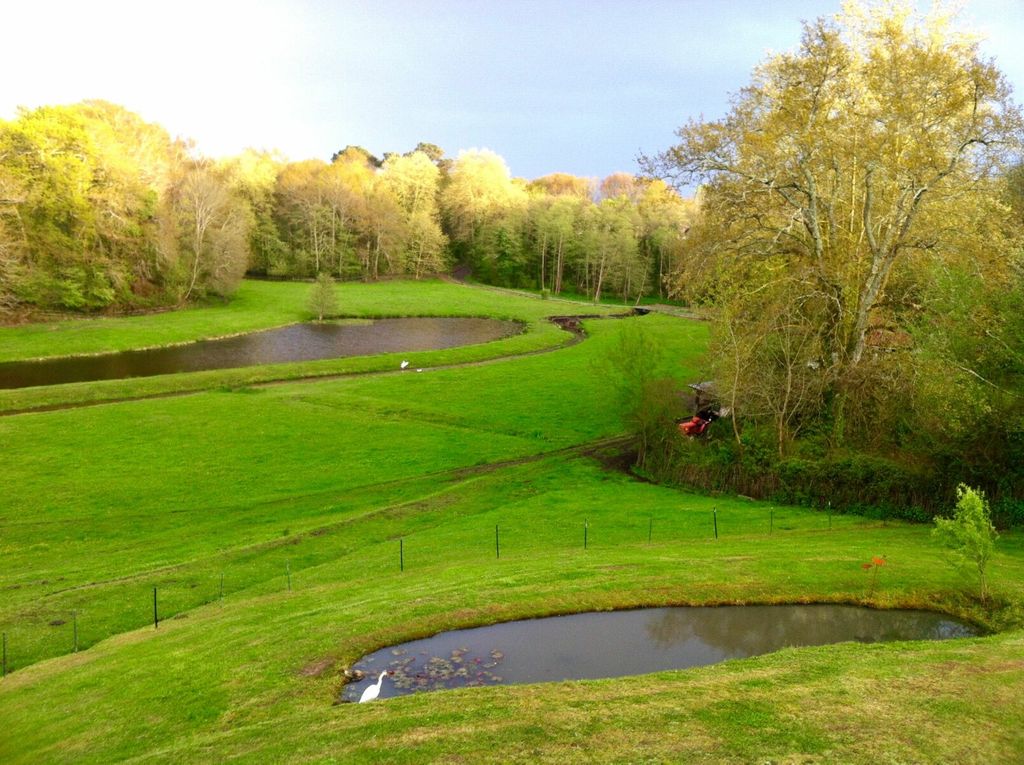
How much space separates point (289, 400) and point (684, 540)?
35065 millimetres

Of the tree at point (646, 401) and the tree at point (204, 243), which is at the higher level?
the tree at point (204, 243)

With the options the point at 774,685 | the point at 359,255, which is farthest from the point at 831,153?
the point at 359,255

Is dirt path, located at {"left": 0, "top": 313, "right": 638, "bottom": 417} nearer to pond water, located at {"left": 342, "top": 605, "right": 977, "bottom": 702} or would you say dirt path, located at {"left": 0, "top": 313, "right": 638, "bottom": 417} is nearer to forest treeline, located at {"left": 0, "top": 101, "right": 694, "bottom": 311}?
forest treeline, located at {"left": 0, "top": 101, "right": 694, "bottom": 311}

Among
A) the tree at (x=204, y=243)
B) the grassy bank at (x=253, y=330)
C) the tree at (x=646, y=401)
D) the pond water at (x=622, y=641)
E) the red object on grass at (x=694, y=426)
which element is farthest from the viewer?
the tree at (x=204, y=243)

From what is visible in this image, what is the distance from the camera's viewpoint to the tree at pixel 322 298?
9212 cm

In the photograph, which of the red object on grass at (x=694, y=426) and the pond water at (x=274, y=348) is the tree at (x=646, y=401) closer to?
the red object on grass at (x=694, y=426)

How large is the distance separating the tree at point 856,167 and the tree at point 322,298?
211 feet

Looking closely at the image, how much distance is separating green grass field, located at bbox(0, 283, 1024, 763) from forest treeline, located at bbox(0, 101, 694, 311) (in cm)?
1804

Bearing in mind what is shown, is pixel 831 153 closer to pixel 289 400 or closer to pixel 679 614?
pixel 679 614

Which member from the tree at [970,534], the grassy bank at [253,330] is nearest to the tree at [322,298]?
the grassy bank at [253,330]

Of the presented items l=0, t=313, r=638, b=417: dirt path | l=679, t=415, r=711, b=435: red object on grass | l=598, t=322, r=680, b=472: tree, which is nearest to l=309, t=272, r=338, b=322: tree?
l=0, t=313, r=638, b=417: dirt path

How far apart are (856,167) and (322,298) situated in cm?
7136

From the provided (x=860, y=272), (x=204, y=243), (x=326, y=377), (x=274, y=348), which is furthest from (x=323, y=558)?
(x=204, y=243)

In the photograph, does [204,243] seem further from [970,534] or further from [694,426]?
[970,534]
